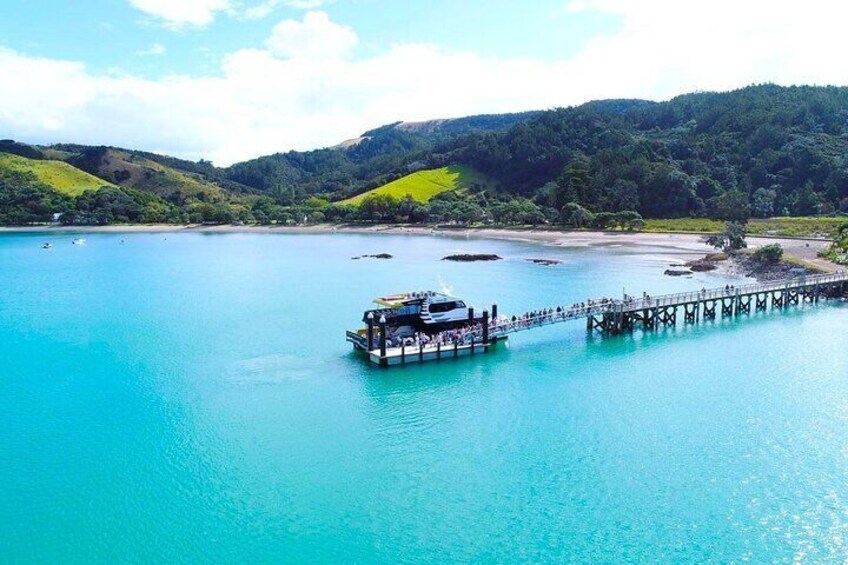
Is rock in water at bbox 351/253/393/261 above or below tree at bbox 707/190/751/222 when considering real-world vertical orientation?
below

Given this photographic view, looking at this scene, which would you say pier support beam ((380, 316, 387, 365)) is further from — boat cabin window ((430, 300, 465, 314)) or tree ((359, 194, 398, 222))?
tree ((359, 194, 398, 222))

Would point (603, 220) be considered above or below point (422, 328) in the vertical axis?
above

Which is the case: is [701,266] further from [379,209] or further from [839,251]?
[379,209]

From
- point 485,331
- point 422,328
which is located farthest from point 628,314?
point 422,328

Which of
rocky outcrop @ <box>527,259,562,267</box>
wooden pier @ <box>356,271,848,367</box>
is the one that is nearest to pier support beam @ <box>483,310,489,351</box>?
wooden pier @ <box>356,271,848,367</box>

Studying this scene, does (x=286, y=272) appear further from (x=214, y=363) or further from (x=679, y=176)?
(x=679, y=176)

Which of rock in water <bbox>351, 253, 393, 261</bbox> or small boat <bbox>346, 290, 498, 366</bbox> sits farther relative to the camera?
rock in water <bbox>351, 253, 393, 261</bbox>

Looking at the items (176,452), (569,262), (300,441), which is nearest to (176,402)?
(176,452)
